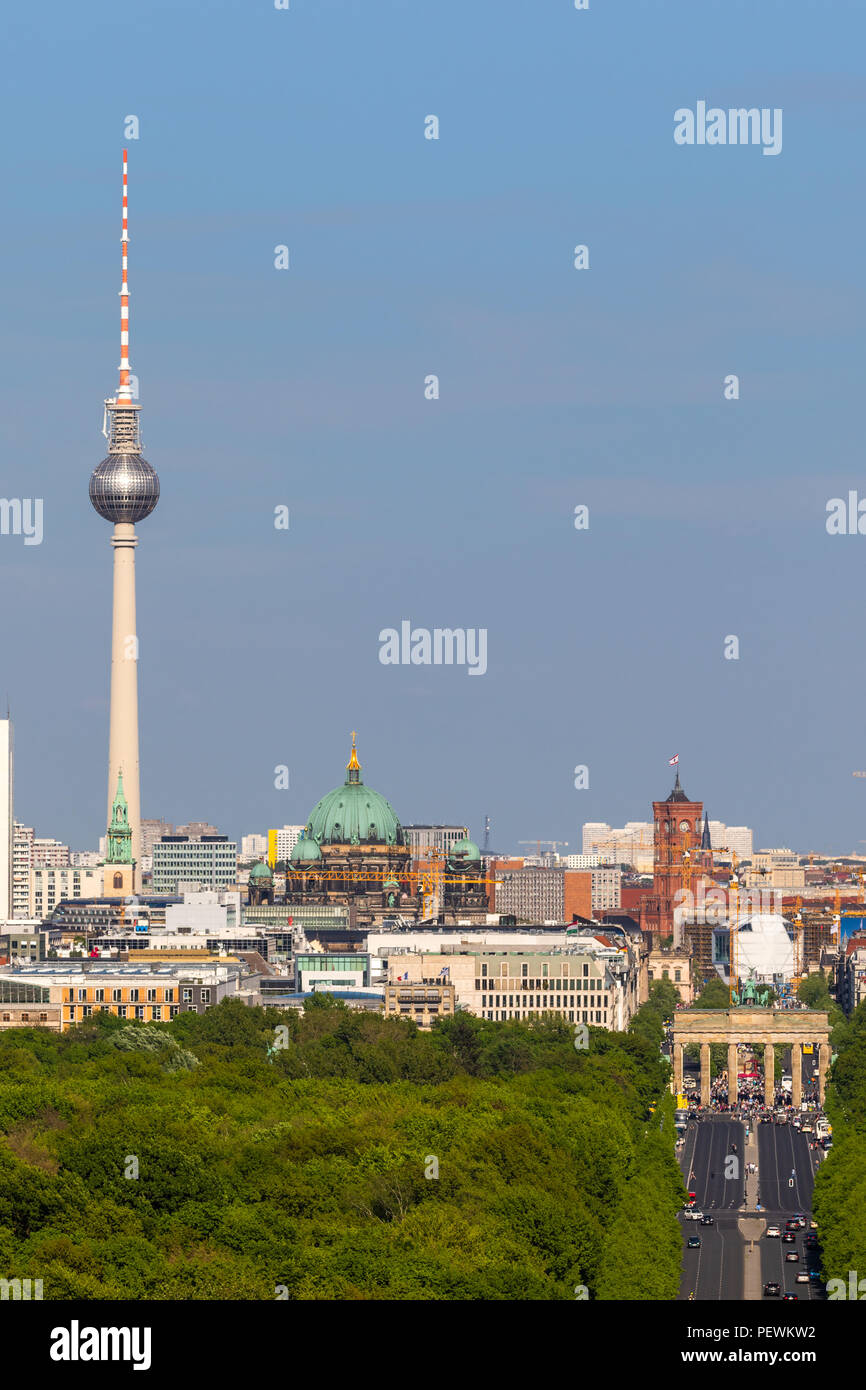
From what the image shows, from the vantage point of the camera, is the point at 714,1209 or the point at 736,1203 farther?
the point at 736,1203

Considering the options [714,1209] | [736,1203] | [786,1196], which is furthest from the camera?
[786,1196]

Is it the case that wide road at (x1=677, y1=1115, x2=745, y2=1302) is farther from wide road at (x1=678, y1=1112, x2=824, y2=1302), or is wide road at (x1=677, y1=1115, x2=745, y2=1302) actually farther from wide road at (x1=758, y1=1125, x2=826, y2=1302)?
wide road at (x1=758, y1=1125, x2=826, y2=1302)

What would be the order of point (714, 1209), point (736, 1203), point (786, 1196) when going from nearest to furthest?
point (714, 1209) → point (736, 1203) → point (786, 1196)

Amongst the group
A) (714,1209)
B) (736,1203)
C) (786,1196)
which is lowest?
(714,1209)

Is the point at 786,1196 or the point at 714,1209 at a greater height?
the point at 786,1196

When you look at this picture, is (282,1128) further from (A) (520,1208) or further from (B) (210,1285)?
(B) (210,1285)

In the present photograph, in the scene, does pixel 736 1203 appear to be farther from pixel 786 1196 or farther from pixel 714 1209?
pixel 786 1196

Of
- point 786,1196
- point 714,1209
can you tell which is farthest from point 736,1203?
point 786,1196
